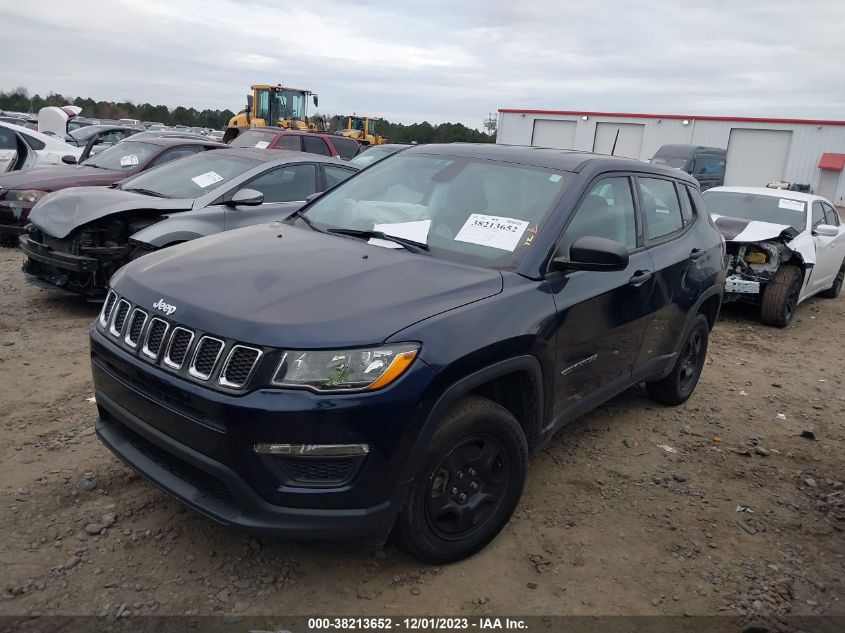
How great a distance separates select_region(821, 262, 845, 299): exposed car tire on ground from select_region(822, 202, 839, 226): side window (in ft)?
2.60

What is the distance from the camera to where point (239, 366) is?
7.71 feet

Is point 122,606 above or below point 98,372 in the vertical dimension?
below

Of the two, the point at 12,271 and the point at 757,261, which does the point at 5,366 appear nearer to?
the point at 12,271

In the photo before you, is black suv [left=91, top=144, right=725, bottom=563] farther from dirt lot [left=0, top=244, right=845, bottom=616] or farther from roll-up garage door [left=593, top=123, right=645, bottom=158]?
roll-up garage door [left=593, top=123, right=645, bottom=158]

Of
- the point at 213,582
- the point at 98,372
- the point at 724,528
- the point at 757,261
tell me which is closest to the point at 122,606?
the point at 213,582

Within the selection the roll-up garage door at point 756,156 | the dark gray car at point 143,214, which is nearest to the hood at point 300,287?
the dark gray car at point 143,214

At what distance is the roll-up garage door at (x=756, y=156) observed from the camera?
3145cm

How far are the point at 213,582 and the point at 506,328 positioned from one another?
5.20 ft

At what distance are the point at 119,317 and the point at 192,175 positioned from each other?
428 cm

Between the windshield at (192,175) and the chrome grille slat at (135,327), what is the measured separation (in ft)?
13.0

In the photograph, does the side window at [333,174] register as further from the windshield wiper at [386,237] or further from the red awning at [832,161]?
the red awning at [832,161]

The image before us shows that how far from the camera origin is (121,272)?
3070mm

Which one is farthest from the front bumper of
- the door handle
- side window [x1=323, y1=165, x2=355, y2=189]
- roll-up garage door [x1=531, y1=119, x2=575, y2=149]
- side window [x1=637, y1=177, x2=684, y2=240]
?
roll-up garage door [x1=531, y1=119, x2=575, y2=149]

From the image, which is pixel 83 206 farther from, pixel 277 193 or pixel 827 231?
pixel 827 231
